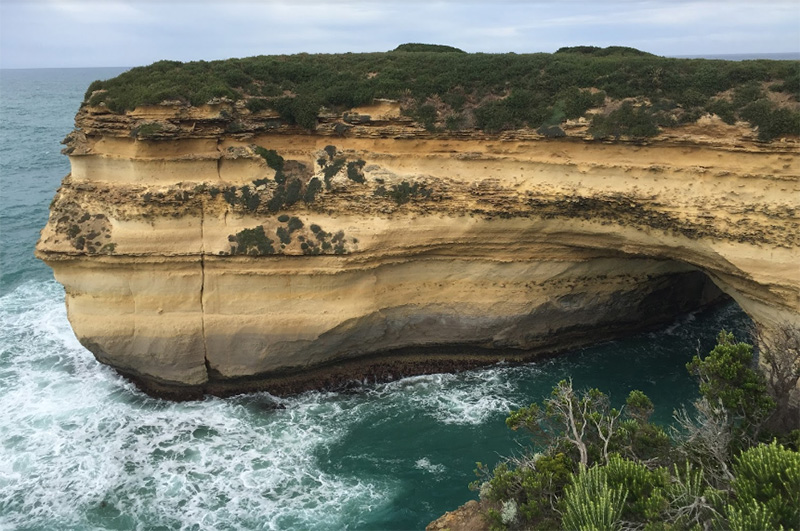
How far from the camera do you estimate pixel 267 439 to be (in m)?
20.6

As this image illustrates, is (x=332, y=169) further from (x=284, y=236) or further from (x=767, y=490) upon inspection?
(x=767, y=490)

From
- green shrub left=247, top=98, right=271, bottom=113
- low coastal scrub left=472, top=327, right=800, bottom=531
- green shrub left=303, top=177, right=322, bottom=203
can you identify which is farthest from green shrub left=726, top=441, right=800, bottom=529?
green shrub left=247, top=98, right=271, bottom=113

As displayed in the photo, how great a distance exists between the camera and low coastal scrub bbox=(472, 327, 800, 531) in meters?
9.60

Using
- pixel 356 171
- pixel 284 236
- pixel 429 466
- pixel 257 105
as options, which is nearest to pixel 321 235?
pixel 284 236

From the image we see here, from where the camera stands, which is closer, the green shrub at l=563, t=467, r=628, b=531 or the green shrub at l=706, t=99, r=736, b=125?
the green shrub at l=563, t=467, r=628, b=531

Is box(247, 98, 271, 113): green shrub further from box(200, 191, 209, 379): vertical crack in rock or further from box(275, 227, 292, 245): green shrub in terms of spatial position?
box(275, 227, 292, 245): green shrub

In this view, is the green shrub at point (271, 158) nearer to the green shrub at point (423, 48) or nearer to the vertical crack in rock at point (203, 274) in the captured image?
the vertical crack in rock at point (203, 274)

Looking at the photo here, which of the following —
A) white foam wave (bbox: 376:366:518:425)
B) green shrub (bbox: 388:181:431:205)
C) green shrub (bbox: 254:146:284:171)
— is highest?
green shrub (bbox: 254:146:284:171)

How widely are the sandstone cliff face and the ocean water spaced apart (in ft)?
6.65

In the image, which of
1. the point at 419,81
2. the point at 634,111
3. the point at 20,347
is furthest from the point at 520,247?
the point at 20,347

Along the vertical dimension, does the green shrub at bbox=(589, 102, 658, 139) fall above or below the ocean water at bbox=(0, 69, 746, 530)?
above

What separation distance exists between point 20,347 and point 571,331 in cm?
2614

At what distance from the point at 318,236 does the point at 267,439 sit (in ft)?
26.3

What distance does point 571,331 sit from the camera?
83.0ft
